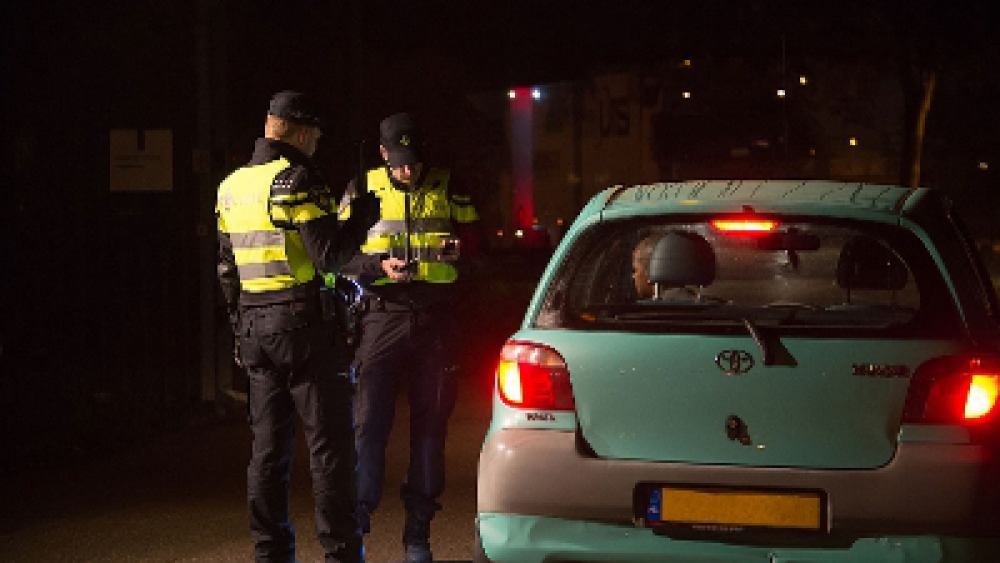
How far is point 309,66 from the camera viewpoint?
32.3 m

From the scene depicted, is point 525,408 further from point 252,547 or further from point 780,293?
point 780,293

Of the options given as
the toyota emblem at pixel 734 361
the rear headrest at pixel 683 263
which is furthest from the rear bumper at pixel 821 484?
the rear headrest at pixel 683 263

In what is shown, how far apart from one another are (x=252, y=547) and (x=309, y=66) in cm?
2559

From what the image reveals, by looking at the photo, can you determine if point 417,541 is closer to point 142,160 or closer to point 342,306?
point 342,306

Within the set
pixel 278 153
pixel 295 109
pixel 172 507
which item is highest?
pixel 295 109

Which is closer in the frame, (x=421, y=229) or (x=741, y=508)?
(x=741, y=508)

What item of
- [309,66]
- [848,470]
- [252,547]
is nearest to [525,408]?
[848,470]

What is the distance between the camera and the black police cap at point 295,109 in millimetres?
6293

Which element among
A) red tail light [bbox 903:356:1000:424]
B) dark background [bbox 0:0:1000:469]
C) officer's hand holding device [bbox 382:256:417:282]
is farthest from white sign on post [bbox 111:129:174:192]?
red tail light [bbox 903:356:1000:424]

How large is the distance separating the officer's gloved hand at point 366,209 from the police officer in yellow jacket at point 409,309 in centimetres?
44

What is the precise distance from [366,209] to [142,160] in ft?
20.9

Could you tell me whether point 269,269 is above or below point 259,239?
below

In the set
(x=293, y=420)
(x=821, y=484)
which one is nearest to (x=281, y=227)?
(x=293, y=420)

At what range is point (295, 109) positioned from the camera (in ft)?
20.7
